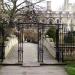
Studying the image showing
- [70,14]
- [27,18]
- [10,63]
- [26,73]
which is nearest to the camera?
[26,73]

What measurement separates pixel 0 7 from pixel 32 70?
17780 mm

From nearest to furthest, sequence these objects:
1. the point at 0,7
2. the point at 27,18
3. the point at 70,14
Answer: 1. the point at 0,7
2. the point at 27,18
3. the point at 70,14

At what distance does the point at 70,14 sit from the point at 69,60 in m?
49.2

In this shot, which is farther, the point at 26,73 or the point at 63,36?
the point at 63,36

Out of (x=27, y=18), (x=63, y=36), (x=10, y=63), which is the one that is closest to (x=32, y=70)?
(x=10, y=63)

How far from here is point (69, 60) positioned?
20.2m

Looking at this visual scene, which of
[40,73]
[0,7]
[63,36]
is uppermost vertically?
[0,7]

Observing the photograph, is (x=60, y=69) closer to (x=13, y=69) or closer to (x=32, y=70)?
(x=32, y=70)

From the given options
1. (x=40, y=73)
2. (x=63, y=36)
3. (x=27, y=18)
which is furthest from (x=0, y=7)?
(x=40, y=73)

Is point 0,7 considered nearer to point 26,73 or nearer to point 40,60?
point 40,60

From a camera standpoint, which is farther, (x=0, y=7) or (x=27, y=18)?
(x=27, y=18)

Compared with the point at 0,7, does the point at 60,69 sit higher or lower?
lower

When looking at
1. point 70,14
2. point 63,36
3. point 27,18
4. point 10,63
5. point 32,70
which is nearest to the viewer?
point 32,70

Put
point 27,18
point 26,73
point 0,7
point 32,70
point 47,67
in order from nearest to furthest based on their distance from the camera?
point 26,73 → point 32,70 → point 47,67 → point 0,7 → point 27,18
